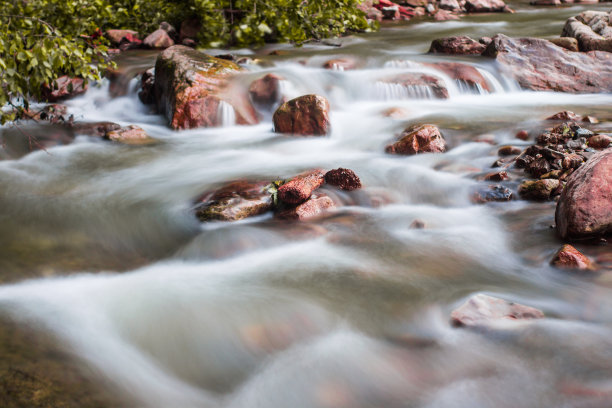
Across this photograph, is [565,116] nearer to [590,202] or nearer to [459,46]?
[590,202]

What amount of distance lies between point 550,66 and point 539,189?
581 cm

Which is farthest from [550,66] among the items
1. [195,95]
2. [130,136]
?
[130,136]

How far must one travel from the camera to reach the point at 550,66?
9336 mm

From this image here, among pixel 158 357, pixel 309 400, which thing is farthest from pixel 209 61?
pixel 309 400

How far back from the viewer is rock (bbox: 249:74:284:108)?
7973 millimetres

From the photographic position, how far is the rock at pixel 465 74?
902cm

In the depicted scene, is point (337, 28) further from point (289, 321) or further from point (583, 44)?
point (289, 321)

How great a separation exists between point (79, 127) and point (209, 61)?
91.6 inches

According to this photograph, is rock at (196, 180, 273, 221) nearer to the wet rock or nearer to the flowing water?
the flowing water

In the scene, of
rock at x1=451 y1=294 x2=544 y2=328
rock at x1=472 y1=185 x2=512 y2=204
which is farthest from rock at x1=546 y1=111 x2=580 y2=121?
rock at x1=451 y1=294 x2=544 y2=328

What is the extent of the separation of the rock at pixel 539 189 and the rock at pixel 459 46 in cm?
665

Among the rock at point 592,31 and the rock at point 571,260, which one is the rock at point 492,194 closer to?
the rock at point 571,260

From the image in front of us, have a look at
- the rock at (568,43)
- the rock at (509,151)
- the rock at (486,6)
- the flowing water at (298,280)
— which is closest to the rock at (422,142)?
the flowing water at (298,280)

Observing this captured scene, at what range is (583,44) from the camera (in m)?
10.3
